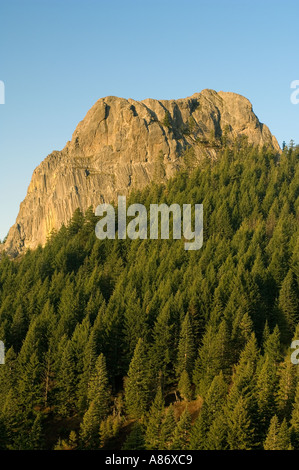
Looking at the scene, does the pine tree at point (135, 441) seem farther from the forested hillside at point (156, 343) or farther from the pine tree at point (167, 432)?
the pine tree at point (167, 432)

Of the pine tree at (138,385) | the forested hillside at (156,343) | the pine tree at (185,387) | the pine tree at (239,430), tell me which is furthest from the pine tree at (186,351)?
the pine tree at (239,430)

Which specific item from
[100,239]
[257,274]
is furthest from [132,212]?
[257,274]

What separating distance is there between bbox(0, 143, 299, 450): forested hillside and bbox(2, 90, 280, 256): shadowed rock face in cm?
3949

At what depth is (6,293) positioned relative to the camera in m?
80.8

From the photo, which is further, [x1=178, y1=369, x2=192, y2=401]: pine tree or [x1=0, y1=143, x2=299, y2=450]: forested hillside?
[x1=178, y1=369, x2=192, y2=401]: pine tree

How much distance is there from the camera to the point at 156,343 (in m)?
57.8

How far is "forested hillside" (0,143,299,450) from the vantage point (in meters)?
45.1

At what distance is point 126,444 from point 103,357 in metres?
11.7

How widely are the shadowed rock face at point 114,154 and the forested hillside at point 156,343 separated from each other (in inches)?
1555

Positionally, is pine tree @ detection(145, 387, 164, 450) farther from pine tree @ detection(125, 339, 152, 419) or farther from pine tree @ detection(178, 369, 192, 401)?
pine tree @ detection(178, 369, 192, 401)

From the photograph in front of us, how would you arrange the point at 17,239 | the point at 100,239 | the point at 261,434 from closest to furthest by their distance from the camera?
the point at 261,434
the point at 100,239
the point at 17,239

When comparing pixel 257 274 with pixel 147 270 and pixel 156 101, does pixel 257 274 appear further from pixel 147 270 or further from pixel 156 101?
pixel 156 101

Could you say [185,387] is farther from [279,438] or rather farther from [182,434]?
[279,438]

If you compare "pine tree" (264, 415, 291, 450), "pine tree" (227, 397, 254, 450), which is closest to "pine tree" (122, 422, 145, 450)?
"pine tree" (227, 397, 254, 450)
